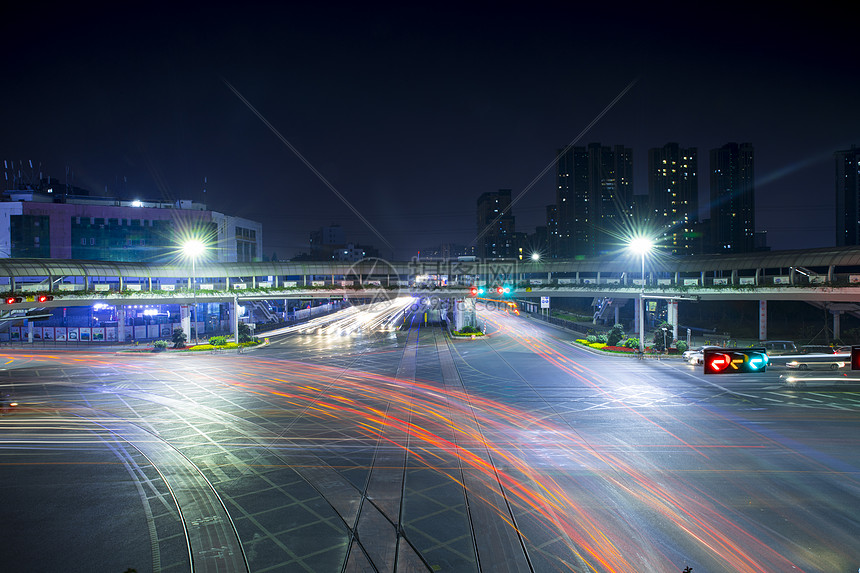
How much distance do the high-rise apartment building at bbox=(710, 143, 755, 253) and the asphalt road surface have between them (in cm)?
19442

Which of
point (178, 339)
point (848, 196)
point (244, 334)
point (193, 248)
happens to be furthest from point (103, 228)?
point (848, 196)

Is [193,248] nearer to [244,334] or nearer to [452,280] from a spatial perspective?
[244,334]

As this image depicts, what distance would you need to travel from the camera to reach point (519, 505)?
40.2 ft

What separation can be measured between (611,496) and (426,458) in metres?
6.05

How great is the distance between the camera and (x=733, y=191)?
19238 cm

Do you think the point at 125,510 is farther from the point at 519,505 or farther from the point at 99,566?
the point at 519,505

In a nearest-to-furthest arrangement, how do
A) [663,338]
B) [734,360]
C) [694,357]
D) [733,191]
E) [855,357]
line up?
[855,357] → [734,360] → [694,357] → [663,338] → [733,191]

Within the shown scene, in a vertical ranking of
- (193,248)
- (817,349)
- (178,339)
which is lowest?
(817,349)

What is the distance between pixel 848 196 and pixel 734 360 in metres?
172

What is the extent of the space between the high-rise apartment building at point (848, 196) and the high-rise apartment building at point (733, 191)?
176ft

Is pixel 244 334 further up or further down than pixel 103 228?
further down

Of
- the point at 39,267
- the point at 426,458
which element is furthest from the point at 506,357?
the point at 39,267

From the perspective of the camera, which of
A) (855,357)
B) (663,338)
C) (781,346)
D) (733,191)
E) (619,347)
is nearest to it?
(855,357)

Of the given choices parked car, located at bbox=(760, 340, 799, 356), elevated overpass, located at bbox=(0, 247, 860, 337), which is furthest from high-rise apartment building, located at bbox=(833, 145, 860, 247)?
parked car, located at bbox=(760, 340, 799, 356)
